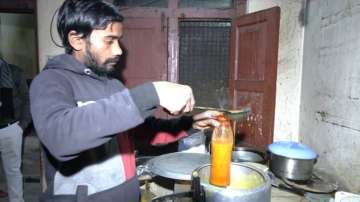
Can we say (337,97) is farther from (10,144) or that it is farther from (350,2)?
(10,144)

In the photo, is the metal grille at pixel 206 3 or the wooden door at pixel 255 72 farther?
the metal grille at pixel 206 3

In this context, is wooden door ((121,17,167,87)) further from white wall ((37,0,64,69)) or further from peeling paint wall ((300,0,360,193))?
peeling paint wall ((300,0,360,193))

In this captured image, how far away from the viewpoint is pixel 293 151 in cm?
204

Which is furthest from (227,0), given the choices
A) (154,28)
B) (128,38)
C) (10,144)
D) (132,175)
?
(10,144)

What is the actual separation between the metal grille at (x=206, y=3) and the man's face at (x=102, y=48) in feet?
7.46

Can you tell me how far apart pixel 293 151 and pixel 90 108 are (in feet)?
5.29

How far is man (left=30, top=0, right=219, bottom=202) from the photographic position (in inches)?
31.9

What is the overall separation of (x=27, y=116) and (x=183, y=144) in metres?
2.06

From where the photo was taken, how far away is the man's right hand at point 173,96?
2.89 ft

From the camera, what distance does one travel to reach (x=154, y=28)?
10.9ft

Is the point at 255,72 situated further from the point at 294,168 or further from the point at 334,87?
the point at 294,168

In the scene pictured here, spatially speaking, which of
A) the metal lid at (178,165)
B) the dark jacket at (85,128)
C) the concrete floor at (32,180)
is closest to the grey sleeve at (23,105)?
the concrete floor at (32,180)

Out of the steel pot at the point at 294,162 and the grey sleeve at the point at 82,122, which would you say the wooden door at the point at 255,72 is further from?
the grey sleeve at the point at 82,122

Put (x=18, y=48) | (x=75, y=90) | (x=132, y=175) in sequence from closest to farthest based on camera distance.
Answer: (x=75, y=90), (x=132, y=175), (x=18, y=48)
